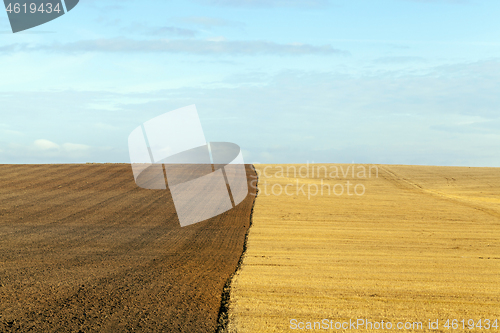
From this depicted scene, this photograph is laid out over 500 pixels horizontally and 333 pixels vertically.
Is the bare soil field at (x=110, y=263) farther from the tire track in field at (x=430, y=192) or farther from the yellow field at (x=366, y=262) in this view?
the tire track in field at (x=430, y=192)

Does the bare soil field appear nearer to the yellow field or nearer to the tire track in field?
the yellow field

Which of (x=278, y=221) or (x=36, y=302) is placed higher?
(x=36, y=302)

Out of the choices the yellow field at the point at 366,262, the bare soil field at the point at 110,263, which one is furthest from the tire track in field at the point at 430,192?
the bare soil field at the point at 110,263

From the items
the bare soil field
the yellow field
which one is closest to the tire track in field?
the yellow field

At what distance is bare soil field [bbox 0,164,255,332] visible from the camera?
7.55m

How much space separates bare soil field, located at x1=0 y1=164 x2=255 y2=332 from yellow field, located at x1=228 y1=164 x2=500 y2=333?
Result: 0.91m

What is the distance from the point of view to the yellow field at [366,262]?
313 inches

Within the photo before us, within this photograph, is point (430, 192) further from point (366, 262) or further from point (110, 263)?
point (110, 263)

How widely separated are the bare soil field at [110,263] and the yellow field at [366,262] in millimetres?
909

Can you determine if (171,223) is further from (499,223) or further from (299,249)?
(499,223)

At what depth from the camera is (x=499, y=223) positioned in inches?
747

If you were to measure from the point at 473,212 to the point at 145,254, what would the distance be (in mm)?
17486

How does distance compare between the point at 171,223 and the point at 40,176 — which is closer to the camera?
the point at 171,223

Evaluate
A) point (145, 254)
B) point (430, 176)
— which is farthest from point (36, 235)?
point (430, 176)
